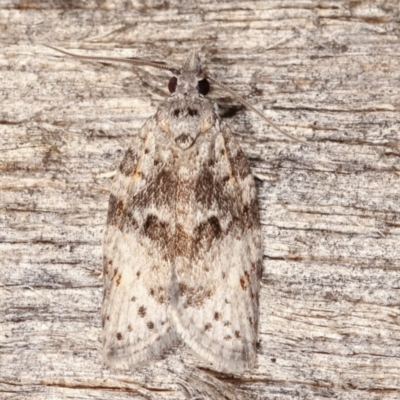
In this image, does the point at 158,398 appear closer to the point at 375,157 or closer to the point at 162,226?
the point at 162,226

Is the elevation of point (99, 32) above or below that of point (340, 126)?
above

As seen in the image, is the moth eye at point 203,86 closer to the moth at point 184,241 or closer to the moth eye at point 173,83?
the moth at point 184,241

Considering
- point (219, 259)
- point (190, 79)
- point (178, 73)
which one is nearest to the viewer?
point (219, 259)

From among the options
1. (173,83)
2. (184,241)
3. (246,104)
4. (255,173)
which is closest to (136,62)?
(173,83)

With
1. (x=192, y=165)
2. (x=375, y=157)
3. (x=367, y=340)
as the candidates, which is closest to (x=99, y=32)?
(x=192, y=165)

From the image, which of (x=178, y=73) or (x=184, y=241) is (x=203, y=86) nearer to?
(x=178, y=73)

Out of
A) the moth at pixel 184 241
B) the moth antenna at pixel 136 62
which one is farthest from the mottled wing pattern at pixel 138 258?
the moth antenna at pixel 136 62

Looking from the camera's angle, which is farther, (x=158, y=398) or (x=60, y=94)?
(x=60, y=94)

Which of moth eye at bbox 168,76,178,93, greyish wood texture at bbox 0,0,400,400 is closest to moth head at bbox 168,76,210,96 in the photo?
moth eye at bbox 168,76,178,93
